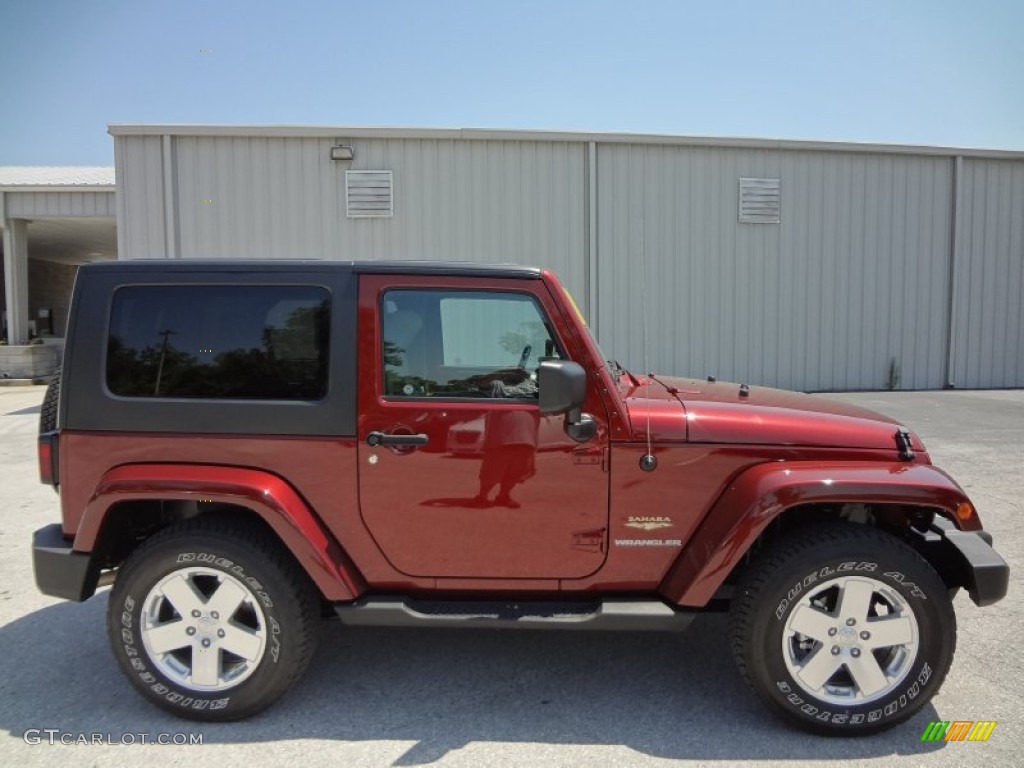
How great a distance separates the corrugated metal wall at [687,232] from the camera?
1056cm

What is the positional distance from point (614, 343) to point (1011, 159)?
Result: 8.54 meters

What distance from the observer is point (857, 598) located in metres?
2.55

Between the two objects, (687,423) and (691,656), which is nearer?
(687,423)

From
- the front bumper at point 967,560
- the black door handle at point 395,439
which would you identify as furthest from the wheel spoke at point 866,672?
the black door handle at point 395,439

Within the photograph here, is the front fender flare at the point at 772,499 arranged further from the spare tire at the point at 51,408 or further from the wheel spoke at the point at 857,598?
the spare tire at the point at 51,408

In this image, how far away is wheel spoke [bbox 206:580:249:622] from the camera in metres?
2.65

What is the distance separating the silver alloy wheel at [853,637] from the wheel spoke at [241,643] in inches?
83.3

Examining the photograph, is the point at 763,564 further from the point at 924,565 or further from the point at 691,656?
the point at 691,656

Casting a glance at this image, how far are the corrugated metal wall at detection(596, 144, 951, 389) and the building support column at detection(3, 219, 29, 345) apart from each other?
14669 millimetres

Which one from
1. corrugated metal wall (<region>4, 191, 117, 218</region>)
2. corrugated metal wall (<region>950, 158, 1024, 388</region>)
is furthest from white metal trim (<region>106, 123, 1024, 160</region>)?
corrugated metal wall (<region>4, 191, 117, 218</region>)

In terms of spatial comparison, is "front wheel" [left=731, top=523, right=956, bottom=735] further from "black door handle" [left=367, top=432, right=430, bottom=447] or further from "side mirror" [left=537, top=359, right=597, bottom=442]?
"black door handle" [left=367, top=432, right=430, bottom=447]

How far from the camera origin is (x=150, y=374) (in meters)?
2.73

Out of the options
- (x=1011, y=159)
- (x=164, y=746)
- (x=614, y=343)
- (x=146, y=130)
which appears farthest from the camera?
(x=1011, y=159)

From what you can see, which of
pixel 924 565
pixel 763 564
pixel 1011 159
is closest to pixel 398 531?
pixel 763 564
